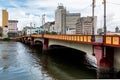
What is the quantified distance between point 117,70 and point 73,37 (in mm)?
11585

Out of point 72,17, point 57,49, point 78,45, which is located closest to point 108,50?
point 78,45

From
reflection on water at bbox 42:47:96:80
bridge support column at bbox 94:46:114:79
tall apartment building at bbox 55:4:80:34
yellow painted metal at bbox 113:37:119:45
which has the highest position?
tall apartment building at bbox 55:4:80:34

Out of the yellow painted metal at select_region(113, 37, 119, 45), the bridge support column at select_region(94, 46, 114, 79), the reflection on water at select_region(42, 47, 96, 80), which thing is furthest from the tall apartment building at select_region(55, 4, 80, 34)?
the yellow painted metal at select_region(113, 37, 119, 45)

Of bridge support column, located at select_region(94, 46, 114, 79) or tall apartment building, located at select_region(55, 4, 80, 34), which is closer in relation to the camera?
bridge support column, located at select_region(94, 46, 114, 79)

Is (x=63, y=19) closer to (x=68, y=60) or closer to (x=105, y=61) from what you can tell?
(x=68, y=60)

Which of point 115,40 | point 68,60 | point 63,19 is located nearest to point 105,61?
point 115,40

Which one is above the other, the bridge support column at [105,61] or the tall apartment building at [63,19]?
the tall apartment building at [63,19]

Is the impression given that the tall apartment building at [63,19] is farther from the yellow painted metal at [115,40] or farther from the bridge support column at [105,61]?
the yellow painted metal at [115,40]

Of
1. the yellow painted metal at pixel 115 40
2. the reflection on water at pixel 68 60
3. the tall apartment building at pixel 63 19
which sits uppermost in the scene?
the tall apartment building at pixel 63 19

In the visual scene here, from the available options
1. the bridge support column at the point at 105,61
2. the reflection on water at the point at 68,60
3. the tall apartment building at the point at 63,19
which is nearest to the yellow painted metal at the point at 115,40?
the bridge support column at the point at 105,61

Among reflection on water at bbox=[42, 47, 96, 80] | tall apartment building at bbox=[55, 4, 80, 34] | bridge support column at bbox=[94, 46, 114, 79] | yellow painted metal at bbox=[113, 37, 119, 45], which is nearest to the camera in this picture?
yellow painted metal at bbox=[113, 37, 119, 45]

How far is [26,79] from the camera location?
25625mm

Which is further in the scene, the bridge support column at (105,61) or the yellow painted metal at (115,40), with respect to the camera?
the bridge support column at (105,61)

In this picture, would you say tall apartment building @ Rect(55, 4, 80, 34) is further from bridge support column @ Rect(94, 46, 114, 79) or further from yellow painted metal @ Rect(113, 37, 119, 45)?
yellow painted metal @ Rect(113, 37, 119, 45)
